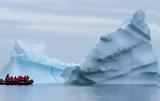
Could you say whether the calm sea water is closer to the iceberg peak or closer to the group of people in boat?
the group of people in boat

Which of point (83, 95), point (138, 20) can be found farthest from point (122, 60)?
point (83, 95)

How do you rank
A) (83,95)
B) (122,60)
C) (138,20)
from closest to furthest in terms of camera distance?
(83,95) < (138,20) < (122,60)

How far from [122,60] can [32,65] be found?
8.19 m

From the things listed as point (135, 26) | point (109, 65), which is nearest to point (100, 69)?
point (109, 65)

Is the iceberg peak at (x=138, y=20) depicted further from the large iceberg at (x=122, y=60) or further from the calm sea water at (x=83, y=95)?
the calm sea water at (x=83, y=95)

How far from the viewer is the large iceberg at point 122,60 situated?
45.4m

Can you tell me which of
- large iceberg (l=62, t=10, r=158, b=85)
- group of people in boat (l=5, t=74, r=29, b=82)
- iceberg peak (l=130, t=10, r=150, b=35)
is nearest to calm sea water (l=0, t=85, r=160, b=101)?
large iceberg (l=62, t=10, r=158, b=85)

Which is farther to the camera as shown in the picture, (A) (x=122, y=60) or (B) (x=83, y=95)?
(A) (x=122, y=60)

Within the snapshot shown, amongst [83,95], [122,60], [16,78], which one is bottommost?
[83,95]

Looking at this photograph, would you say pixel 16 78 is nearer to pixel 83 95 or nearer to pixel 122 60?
pixel 122 60

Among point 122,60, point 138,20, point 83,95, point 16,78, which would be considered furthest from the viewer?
point 16,78

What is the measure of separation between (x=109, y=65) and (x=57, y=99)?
376 inches

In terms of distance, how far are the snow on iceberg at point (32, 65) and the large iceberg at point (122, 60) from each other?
372cm

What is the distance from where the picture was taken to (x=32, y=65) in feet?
170
